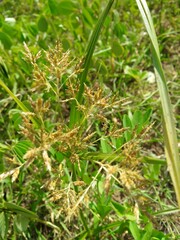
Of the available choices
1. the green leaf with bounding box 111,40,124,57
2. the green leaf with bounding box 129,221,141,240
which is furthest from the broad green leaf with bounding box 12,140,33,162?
the green leaf with bounding box 111,40,124,57

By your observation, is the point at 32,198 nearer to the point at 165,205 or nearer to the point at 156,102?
the point at 165,205

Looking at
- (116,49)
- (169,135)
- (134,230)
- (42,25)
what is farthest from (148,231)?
(42,25)

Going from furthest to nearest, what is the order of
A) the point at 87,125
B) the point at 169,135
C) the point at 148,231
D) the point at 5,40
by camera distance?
the point at 5,40 → the point at 87,125 → the point at 148,231 → the point at 169,135

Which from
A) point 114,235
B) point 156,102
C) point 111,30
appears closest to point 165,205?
point 114,235

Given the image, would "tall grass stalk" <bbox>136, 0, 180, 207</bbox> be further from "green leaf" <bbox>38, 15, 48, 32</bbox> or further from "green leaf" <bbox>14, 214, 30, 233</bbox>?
"green leaf" <bbox>38, 15, 48, 32</bbox>

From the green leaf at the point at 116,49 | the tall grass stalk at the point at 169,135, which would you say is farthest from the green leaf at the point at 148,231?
the green leaf at the point at 116,49

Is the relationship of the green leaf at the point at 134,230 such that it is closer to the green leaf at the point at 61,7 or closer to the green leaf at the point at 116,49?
the green leaf at the point at 116,49

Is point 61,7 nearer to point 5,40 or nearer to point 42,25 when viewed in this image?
point 42,25

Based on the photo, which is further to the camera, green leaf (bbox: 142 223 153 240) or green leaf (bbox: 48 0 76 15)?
green leaf (bbox: 48 0 76 15)
